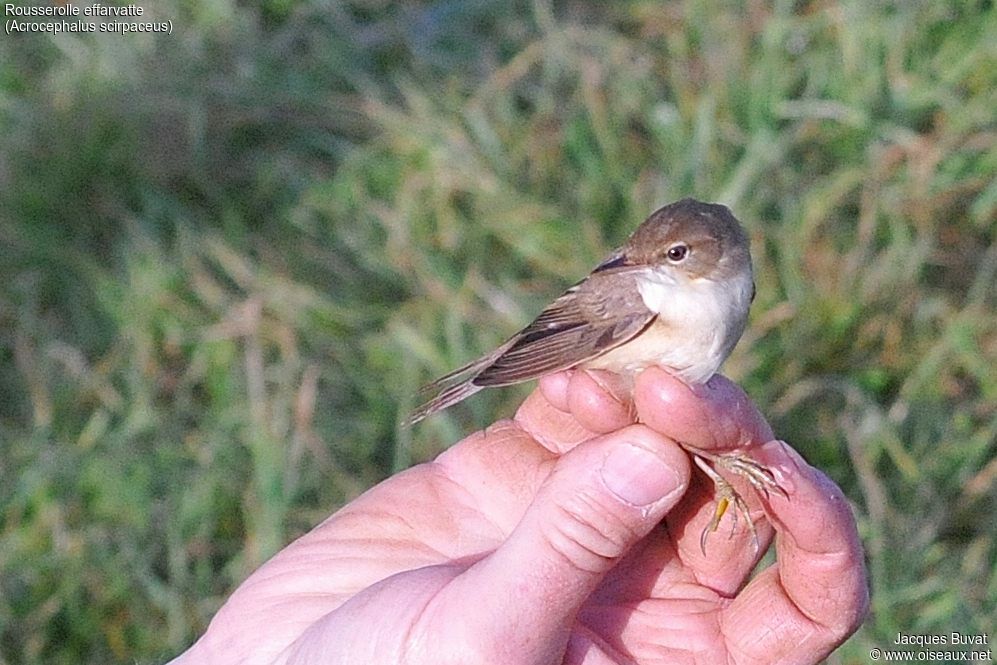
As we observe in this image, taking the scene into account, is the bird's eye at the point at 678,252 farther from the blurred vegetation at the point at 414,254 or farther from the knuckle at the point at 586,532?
the blurred vegetation at the point at 414,254

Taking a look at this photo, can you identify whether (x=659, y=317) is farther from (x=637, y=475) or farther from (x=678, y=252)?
(x=637, y=475)

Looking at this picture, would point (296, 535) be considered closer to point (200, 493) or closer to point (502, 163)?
point (200, 493)

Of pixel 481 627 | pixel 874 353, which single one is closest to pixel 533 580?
pixel 481 627

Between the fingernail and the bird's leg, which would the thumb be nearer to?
the fingernail

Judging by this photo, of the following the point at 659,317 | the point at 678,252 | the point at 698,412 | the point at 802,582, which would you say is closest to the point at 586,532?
the point at 698,412

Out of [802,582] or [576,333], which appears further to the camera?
[576,333]

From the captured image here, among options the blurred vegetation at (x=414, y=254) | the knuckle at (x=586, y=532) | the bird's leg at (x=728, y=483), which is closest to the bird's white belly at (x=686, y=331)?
the bird's leg at (x=728, y=483)
